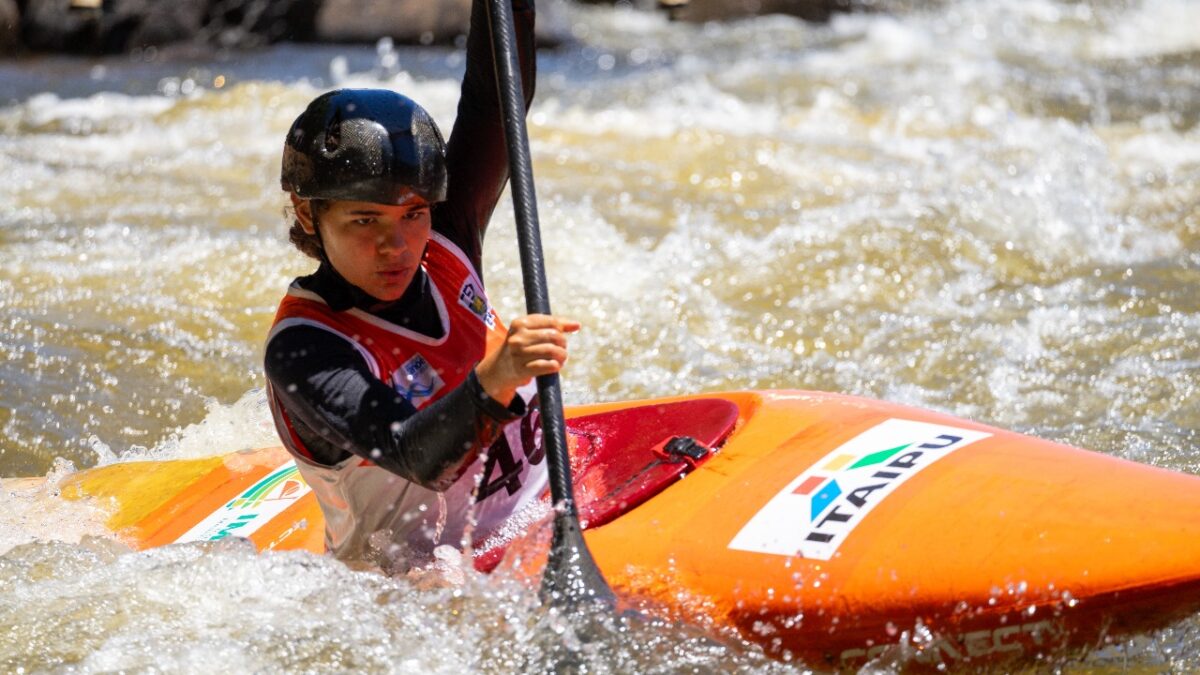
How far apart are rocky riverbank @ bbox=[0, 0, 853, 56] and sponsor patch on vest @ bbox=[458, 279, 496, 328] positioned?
7.62 m

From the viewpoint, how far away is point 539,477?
2.49m

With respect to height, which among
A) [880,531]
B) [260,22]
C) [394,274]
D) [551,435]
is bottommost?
[880,531]

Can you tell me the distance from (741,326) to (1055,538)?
102 inches

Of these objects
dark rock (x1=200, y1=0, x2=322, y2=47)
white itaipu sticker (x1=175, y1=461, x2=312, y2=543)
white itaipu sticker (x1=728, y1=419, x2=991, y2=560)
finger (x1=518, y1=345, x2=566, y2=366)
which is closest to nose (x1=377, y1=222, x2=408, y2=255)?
finger (x1=518, y1=345, x2=566, y2=366)

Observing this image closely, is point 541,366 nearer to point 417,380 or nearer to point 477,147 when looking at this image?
point 417,380

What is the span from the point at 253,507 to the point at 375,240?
1.05 metres

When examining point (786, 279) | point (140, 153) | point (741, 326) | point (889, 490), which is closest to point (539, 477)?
point (889, 490)

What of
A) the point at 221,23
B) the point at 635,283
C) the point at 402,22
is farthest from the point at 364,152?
the point at 221,23

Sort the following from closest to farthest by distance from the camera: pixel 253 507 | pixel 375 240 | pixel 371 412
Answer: pixel 371 412
pixel 375 240
pixel 253 507

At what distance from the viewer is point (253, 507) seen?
298 cm

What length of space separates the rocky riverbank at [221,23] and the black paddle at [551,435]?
25.7 ft

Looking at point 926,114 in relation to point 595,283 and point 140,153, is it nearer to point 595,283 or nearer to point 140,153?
point 595,283

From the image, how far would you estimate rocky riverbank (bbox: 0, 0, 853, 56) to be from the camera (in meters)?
9.78

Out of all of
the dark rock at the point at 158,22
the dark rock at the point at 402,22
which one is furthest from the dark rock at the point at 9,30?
the dark rock at the point at 402,22
